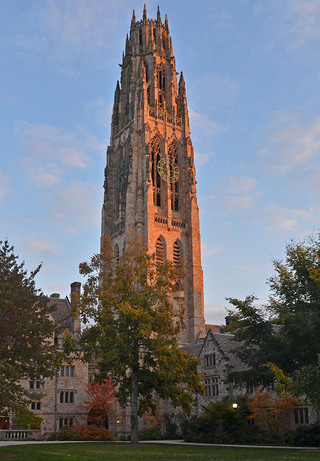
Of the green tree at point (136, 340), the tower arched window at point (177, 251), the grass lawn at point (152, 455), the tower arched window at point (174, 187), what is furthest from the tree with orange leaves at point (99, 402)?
the tower arched window at point (174, 187)

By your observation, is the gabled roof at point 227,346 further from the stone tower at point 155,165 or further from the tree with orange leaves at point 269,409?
the stone tower at point 155,165

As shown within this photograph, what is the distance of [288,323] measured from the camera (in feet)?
94.8

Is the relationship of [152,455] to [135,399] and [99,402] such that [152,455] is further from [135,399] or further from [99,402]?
[99,402]

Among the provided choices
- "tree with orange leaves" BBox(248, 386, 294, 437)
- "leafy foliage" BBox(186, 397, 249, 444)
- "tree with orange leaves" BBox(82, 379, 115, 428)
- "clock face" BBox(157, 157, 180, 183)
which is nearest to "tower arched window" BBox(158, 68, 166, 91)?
"clock face" BBox(157, 157, 180, 183)

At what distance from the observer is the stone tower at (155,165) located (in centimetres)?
8262

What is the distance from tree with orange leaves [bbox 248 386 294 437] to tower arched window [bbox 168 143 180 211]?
52.8 meters

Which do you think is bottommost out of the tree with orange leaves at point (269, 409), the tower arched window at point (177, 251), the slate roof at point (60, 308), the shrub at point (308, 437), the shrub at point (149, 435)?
the shrub at point (149, 435)

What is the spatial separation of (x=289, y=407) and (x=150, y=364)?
9863 millimetres

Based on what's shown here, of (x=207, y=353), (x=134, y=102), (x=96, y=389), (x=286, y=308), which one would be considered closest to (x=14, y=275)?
(x=286, y=308)

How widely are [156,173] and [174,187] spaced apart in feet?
12.3

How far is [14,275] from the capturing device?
85.0 ft

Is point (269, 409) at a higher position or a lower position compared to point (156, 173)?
lower

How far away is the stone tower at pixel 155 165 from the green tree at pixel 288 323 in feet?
150

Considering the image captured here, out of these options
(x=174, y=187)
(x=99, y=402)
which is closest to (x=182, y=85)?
(x=174, y=187)
